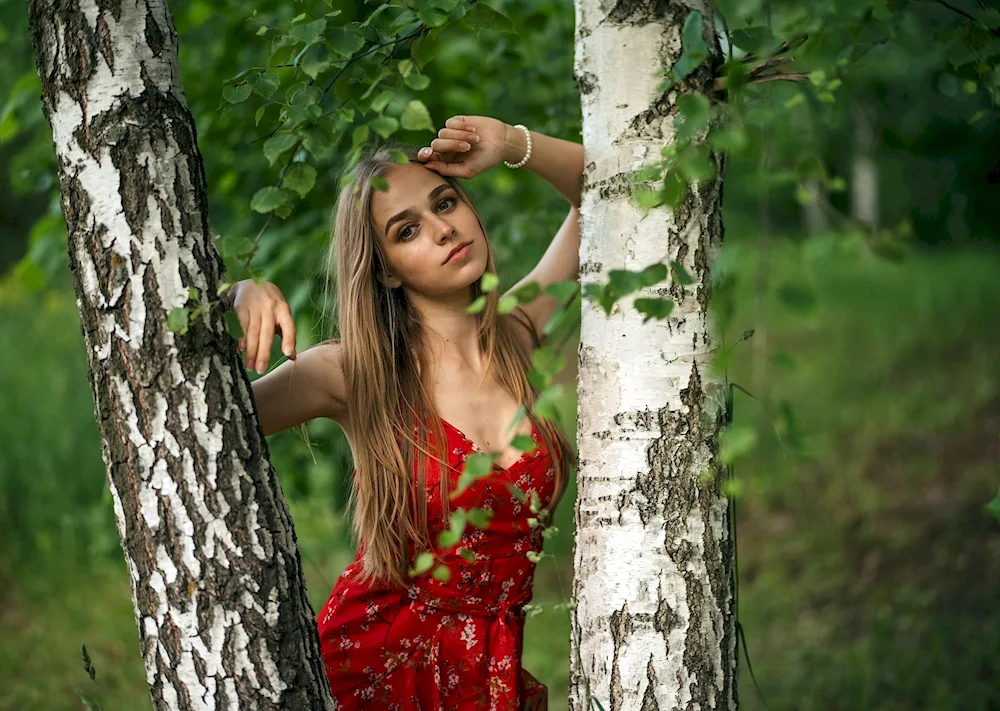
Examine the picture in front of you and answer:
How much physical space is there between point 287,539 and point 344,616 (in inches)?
27.0

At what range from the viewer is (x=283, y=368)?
1888 millimetres

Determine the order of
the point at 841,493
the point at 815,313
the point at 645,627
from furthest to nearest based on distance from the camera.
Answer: the point at 841,493 < the point at 645,627 < the point at 815,313

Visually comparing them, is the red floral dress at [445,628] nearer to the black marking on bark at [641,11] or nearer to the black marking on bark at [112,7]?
the black marking on bark at [641,11]

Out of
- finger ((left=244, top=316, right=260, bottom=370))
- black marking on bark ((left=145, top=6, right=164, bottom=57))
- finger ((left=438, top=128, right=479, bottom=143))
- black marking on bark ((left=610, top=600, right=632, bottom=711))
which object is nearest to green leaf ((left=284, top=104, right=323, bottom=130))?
black marking on bark ((left=145, top=6, right=164, bottom=57))

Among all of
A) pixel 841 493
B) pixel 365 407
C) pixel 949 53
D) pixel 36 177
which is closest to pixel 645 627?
pixel 365 407

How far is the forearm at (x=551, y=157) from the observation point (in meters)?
2.03

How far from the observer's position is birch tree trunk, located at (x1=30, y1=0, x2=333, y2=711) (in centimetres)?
140

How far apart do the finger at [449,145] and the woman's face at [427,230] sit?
0.14 m

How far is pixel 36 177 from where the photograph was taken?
2834 mm

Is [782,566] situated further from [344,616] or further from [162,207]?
[162,207]

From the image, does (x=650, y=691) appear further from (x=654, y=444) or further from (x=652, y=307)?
(x=652, y=307)

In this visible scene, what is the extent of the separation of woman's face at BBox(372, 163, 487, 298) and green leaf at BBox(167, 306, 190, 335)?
0.77 m

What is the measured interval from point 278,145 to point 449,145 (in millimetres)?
532

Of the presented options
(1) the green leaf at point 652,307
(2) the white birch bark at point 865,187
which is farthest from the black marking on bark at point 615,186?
(2) the white birch bark at point 865,187
